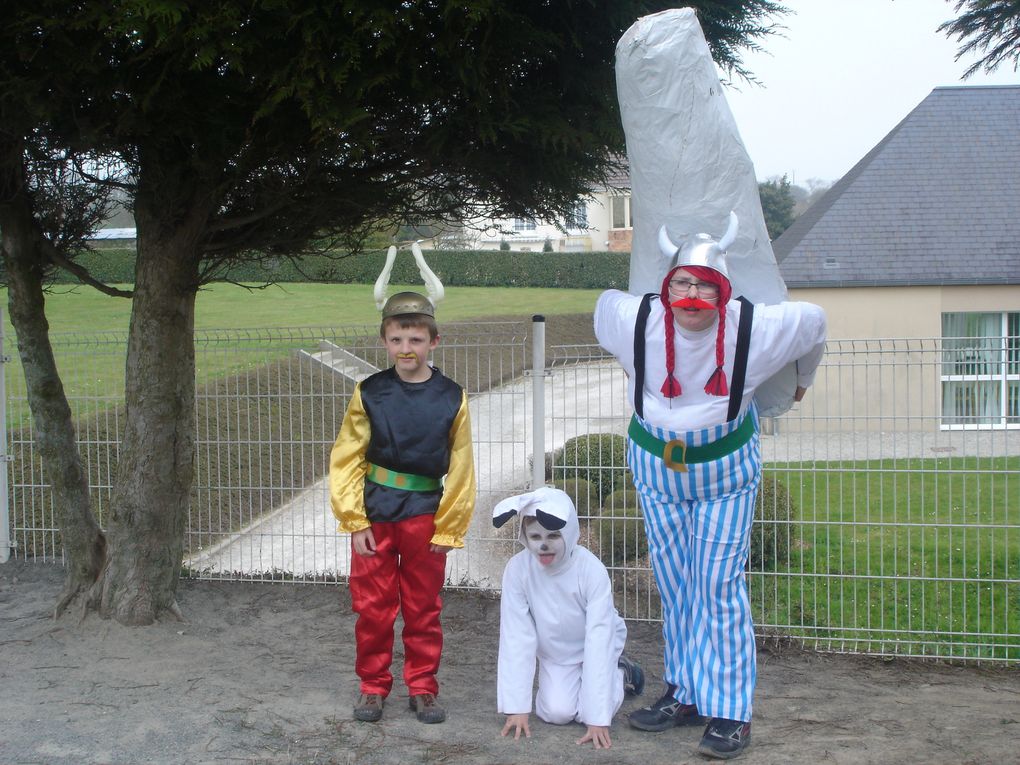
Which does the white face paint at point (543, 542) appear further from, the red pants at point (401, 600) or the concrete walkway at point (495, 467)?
the concrete walkway at point (495, 467)

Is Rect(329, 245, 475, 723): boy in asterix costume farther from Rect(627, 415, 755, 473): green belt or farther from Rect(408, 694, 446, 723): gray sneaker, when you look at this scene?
Rect(627, 415, 755, 473): green belt

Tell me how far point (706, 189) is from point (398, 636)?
3.38 meters

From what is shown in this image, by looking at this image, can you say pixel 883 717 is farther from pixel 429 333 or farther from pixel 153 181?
pixel 153 181

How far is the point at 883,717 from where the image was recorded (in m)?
4.57

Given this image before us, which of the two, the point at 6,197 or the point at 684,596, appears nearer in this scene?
the point at 684,596

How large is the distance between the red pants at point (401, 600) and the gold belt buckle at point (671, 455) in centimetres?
104

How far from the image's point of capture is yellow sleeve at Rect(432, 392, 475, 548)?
429 centimetres

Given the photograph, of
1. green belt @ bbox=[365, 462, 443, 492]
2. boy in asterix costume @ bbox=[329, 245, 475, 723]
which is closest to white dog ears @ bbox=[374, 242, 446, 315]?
boy in asterix costume @ bbox=[329, 245, 475, 723]

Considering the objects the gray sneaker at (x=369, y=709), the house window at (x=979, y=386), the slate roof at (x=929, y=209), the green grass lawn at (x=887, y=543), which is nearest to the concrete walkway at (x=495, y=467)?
the green grass lawn at (x=887, y=543)

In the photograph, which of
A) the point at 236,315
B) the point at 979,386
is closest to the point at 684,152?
the point at 979,386

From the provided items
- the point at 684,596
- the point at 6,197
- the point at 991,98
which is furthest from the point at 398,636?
the point at 991,98

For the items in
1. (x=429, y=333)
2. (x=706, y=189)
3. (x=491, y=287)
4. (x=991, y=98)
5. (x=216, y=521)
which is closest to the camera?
(x=706, y=189)

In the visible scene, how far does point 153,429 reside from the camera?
18.6ft

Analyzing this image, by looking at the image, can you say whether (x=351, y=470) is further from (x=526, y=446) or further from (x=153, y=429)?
(x=526, y=446)
